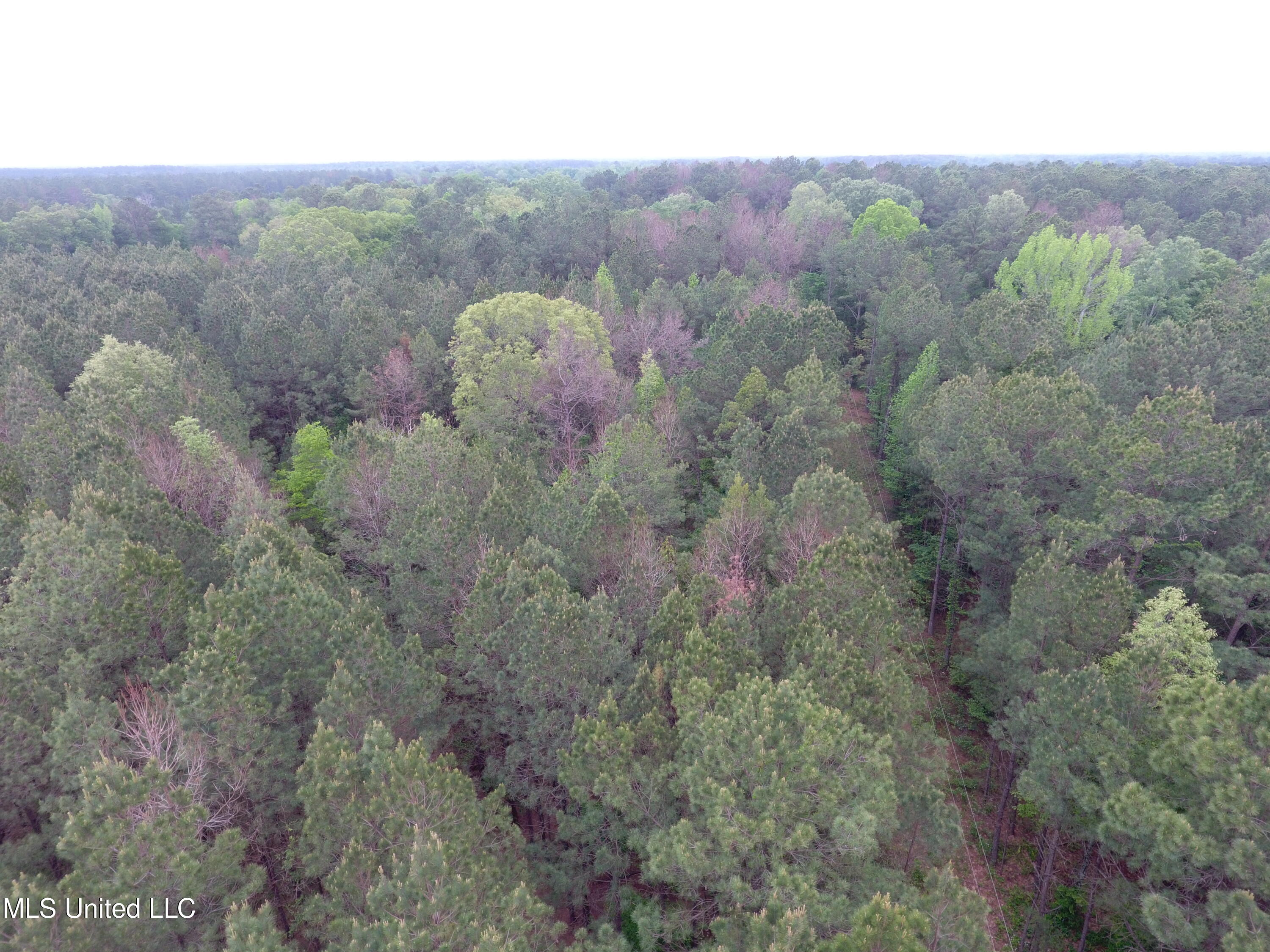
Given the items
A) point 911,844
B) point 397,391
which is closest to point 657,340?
point 397,391

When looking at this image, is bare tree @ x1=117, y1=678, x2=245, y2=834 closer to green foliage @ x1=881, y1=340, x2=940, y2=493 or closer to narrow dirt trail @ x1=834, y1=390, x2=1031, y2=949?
narrow dirt trail @ x1=834, y1=390, x2=1031, y2=949

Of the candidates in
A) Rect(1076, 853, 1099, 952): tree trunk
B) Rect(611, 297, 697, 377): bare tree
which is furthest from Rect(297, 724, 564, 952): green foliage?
Rect(611, 297, 697, 377): bare tree

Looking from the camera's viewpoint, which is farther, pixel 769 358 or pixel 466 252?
pixel 466 252

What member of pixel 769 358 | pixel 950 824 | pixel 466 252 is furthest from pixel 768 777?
pixel 466 252

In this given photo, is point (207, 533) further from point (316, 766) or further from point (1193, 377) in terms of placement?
point (1193, 377)

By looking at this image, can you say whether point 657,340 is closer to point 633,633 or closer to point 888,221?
point 633,633

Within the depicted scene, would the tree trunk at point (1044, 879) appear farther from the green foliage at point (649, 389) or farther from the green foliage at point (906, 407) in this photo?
the green foliage at point (649, 389)
